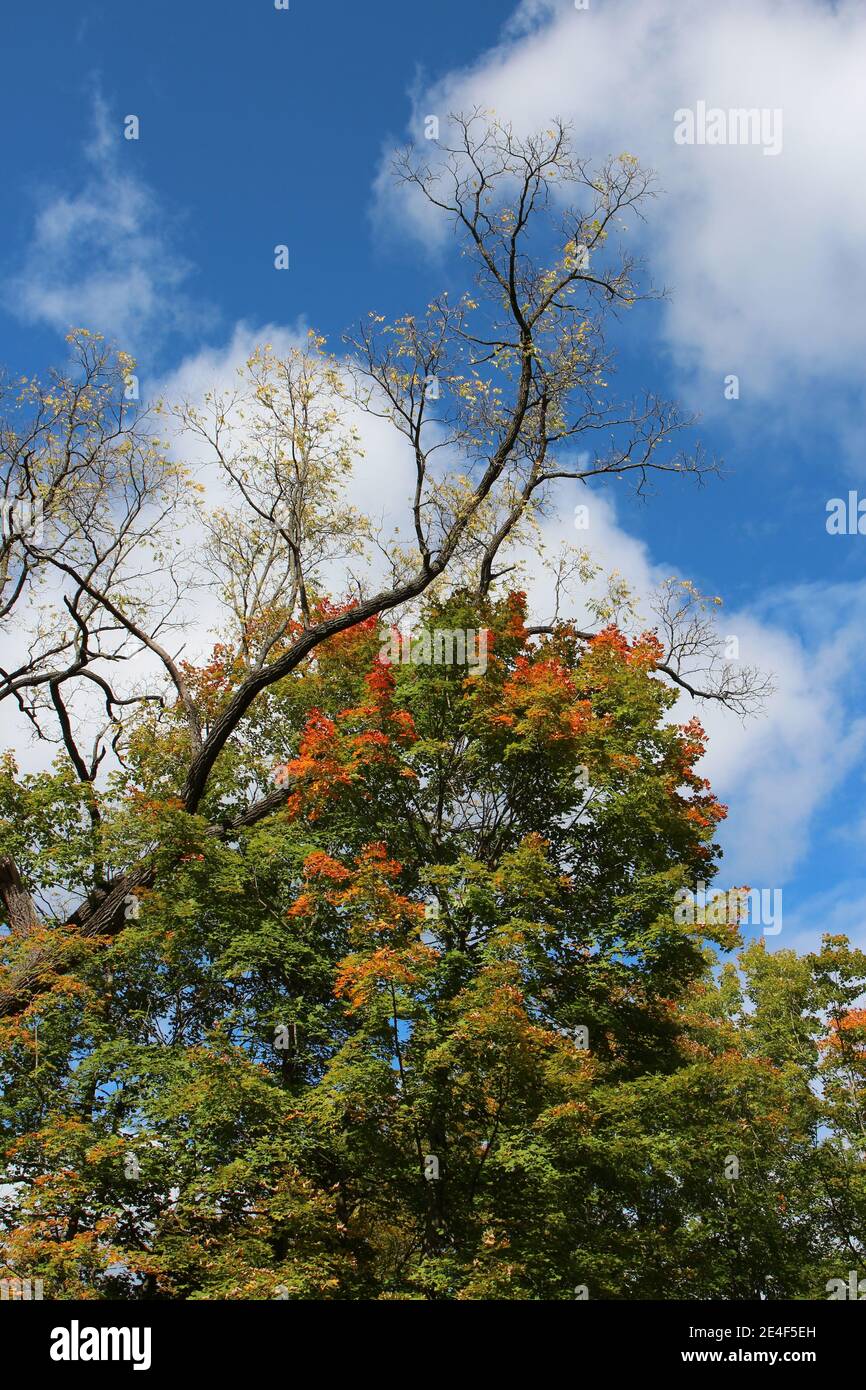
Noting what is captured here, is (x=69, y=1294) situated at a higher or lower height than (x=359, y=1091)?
lower

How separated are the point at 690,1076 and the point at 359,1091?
4282mm

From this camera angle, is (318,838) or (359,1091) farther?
(318,838)

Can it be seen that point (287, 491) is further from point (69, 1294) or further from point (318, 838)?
point (69, 1294)

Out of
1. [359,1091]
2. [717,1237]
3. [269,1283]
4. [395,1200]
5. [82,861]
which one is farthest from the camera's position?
[717,1237]

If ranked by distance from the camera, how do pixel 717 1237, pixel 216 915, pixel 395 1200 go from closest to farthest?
pixel 395 1200 → pixel 216 915 → pixel 717 1237

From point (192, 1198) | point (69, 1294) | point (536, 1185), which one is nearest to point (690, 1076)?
point (536, 1185)

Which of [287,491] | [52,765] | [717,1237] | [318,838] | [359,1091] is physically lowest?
[717,1237]

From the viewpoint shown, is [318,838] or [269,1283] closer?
[269,1283]

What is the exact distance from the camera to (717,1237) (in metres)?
21.5

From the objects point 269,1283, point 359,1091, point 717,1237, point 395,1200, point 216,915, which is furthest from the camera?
point 717,1237

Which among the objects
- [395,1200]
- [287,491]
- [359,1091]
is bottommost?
[395,1200]

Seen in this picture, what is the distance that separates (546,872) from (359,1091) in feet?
13.2

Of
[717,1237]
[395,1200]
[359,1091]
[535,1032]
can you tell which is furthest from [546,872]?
[717,1237]

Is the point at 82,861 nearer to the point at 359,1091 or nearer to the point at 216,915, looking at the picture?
the point at 216,915
